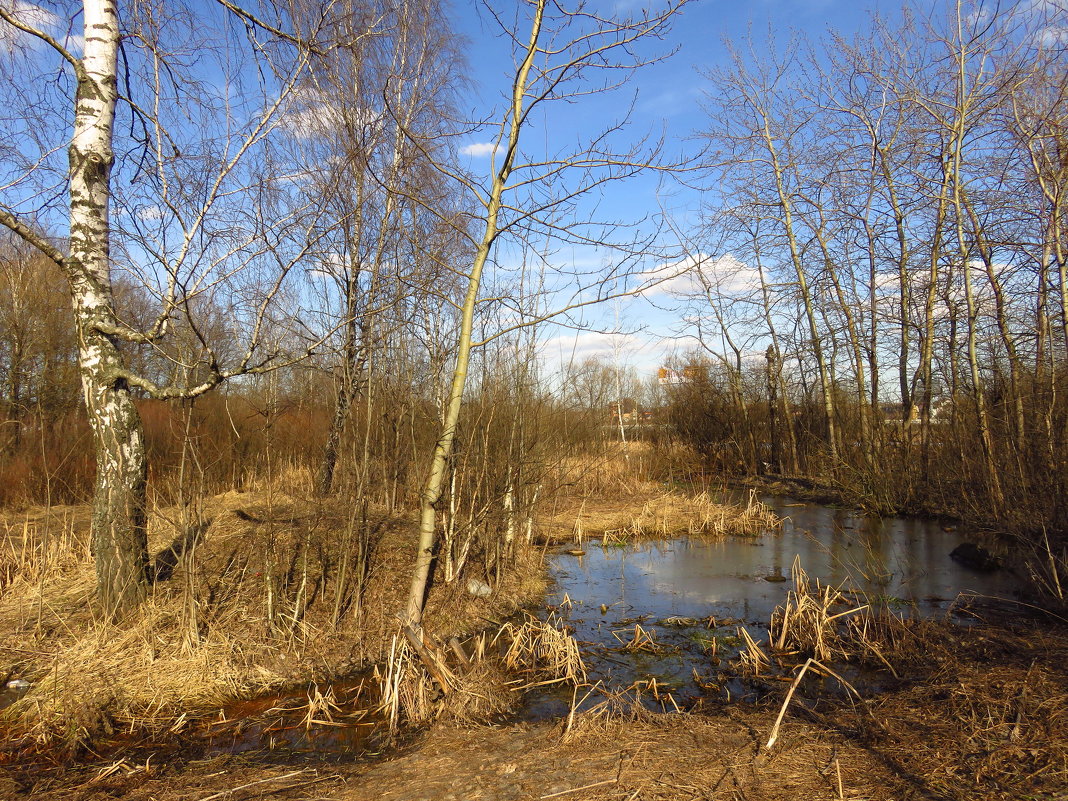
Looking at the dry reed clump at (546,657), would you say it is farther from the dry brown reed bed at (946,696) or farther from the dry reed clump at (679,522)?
the dry reed clump at (679,522)

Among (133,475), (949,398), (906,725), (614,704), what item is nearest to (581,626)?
(614,704)

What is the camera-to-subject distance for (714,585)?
8727 mm

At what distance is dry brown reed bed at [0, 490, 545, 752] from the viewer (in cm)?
463

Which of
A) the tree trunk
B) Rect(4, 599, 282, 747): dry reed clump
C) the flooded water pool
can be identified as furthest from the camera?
the flooded water pool

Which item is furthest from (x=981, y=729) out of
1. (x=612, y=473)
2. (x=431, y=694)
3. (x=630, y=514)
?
(x=612, y=473)

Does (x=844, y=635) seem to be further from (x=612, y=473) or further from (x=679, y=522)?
(x=612, y=473)

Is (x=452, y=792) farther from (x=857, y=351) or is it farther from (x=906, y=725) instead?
(x=857, y=351)

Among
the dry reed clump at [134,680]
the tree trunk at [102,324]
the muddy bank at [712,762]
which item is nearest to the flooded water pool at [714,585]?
the muddy bank at [712,762]

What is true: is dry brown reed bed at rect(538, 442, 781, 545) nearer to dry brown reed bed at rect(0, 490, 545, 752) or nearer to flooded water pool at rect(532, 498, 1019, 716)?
flooded water pool at rect(532, 498, 1019, 716)

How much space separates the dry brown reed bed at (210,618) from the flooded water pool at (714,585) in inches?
53.3

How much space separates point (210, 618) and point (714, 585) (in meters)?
6.10

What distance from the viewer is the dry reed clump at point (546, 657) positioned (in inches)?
213

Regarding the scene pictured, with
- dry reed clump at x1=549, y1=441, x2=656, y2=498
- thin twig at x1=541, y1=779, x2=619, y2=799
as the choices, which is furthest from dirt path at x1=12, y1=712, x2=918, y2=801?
dry reed clump at x1=549, y1=441, x2=656, y2=498

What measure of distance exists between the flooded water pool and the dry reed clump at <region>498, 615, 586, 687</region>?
22 cm
